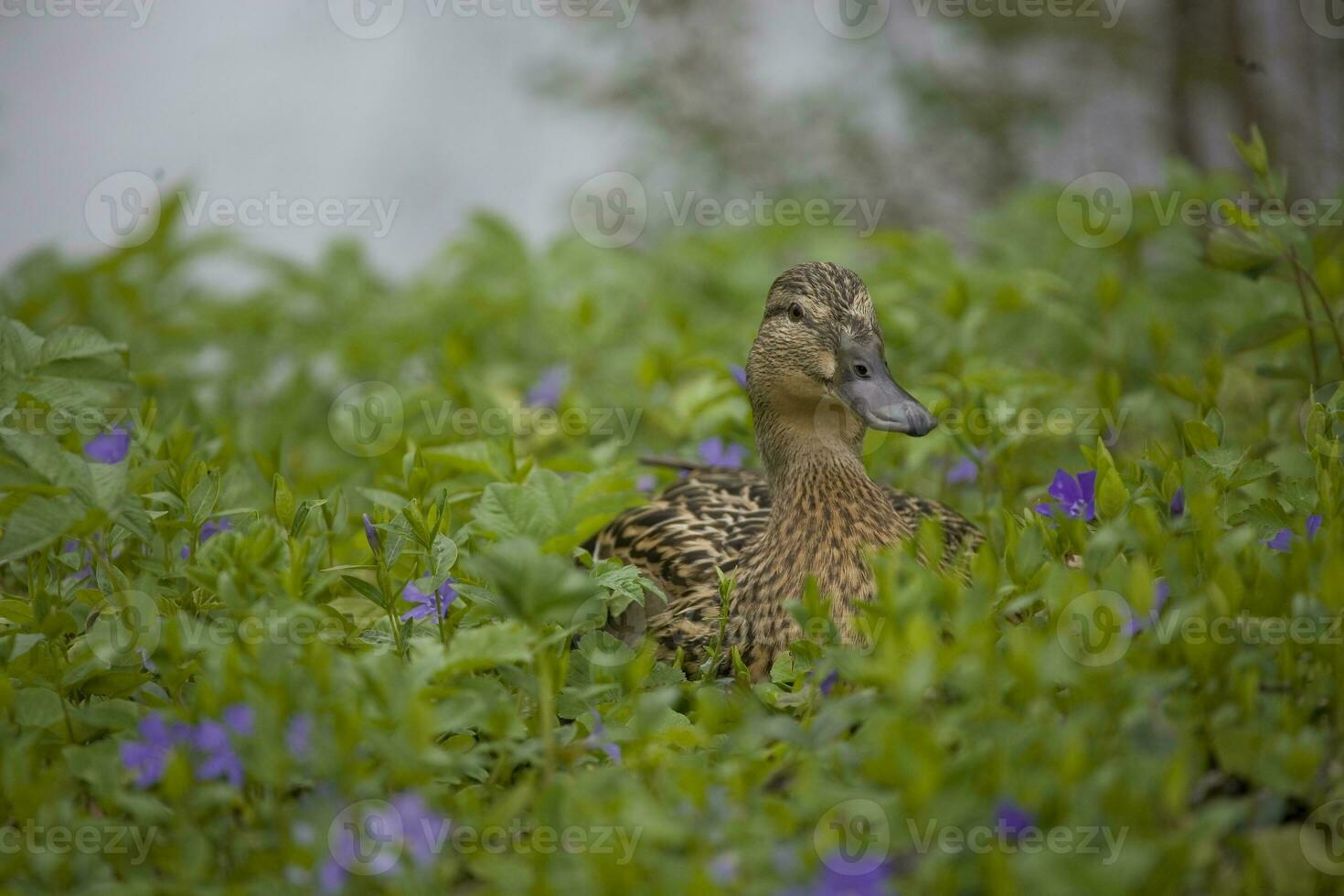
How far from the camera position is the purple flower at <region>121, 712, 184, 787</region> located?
89.0 inches

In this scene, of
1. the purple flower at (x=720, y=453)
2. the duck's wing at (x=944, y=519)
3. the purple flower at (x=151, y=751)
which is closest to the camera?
the purple flower at (x=151, y=751)

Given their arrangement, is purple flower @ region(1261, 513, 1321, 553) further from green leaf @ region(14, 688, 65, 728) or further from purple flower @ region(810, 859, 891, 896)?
green leaf @ region(14, 688, 65, 728)

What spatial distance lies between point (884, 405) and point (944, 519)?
533 mm

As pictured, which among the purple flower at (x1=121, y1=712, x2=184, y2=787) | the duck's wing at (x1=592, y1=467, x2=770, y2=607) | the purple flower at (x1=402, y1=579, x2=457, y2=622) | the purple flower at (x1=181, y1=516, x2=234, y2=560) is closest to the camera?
the purple flower at (x1=121, y1=712, x2=184, y2=787)

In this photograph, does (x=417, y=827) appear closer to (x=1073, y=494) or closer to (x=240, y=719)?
(x=240, y=719)

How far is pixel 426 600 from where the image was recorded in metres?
2.95

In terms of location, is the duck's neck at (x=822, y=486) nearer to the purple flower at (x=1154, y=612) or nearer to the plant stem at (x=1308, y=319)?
the purple flower at (x=1154, y=612)


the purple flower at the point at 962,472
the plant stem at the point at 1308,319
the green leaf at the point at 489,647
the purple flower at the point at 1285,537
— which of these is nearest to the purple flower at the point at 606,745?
the green leaf at the point at 489,647

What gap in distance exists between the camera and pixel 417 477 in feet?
9.48

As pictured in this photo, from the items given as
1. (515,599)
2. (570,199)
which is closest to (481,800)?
(515,599)

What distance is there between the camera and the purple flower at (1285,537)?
2584 mm

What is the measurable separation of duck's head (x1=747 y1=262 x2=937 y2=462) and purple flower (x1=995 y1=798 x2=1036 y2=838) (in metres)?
1.30

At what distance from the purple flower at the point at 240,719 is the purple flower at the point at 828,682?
0.97m

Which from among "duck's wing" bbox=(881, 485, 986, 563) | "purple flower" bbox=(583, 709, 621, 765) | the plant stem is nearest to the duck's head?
"duck's wing" bbox=(881, 485, 986, 563)
